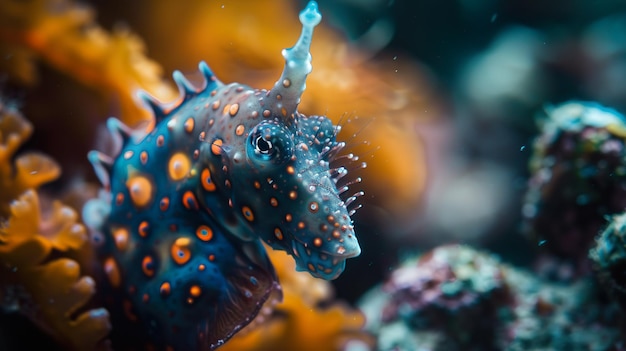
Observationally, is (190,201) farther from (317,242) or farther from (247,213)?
(317,242)

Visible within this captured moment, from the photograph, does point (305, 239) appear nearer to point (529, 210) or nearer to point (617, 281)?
point (617, 281)

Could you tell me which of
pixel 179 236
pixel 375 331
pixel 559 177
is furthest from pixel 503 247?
pixel 179 236

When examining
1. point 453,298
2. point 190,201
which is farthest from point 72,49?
point 453,298

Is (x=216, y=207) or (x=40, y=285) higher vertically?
(x=216, y=207)

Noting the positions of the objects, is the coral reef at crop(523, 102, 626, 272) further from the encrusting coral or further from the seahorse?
the encrusting coral

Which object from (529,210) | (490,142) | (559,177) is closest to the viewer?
(559,177)

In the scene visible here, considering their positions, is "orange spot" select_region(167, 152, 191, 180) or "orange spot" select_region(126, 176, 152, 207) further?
"orange spot" select_region(126, 176, 152, 207)

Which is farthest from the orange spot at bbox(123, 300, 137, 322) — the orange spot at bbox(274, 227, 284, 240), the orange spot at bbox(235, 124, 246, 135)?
the orange spot at bbox(235, 124, 246, 135)
